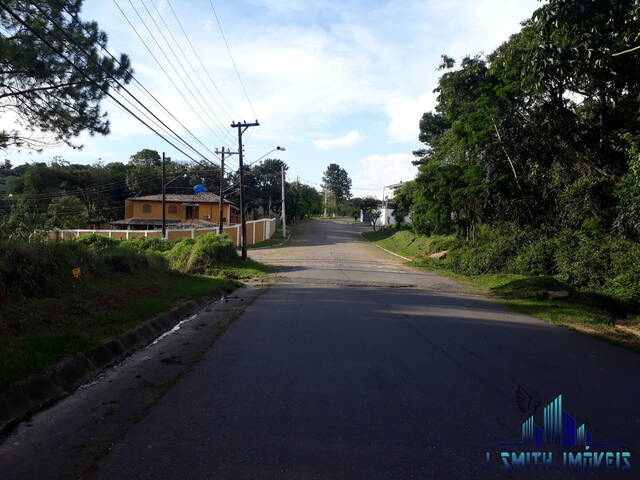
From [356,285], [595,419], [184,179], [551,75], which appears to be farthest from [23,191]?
[595,419]

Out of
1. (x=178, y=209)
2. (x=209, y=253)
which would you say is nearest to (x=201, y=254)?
(x=209, y=253)

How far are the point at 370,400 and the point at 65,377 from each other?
374cm

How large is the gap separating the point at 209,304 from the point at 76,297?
4529 mm

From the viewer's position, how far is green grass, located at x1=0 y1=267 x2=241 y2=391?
19.9ft

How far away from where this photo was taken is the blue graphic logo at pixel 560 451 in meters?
4.02

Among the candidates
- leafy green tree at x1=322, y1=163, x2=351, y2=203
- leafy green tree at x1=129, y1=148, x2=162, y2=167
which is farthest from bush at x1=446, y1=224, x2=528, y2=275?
leafy green tree at x1=322, y1=163, x2=351, y2=203

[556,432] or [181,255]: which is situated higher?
[181,255]

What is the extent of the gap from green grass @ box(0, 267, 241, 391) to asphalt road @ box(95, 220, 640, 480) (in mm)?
1745

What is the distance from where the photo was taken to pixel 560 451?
4.29 meters

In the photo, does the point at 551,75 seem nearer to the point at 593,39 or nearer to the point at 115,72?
the point at 593,39

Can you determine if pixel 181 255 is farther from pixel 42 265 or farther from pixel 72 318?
pixel 72 318

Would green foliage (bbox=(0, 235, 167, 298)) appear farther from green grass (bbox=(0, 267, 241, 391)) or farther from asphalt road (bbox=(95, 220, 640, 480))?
asphalt road (bbox=(95, 220, 640, 480))

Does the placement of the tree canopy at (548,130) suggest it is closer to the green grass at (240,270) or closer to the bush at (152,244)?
the green grass at (240,270)

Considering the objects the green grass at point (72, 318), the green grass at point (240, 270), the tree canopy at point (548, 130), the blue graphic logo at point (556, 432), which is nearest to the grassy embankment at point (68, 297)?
the green grass at point (72, 318)
